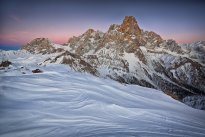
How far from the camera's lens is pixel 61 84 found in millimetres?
18219

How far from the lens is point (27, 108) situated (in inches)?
483

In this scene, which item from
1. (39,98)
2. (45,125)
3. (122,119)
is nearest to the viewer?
(45,125)

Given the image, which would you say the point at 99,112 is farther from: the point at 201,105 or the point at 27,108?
the point at 201,105

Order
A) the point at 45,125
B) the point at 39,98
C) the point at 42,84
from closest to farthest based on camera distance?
the point at 45,125
the point at 39,98
the point at 42,84

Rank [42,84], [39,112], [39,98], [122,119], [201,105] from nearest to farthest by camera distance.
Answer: [39,112] < [122,119] < [39,98] < [42,84] < [201,105]

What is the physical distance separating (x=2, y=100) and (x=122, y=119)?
633 cm

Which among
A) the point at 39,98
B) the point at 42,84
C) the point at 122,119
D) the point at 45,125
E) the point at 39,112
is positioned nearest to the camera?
the point at 45,125

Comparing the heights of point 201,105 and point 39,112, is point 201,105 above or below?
below

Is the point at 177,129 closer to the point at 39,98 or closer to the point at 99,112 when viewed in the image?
the point at 99,112

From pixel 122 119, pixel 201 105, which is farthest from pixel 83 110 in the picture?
pixel 201 105

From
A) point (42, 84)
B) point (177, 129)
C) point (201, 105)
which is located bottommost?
point (201, 105)

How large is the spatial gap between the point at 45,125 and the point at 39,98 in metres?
3.87

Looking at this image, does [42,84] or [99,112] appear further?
[42,84]

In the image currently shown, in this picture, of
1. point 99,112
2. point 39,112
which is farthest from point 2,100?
point 99,112
